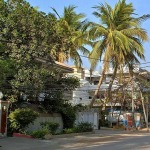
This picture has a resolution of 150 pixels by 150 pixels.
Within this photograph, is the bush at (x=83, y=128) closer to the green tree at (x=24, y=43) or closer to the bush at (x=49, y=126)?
the bush at (x=49, y=126)

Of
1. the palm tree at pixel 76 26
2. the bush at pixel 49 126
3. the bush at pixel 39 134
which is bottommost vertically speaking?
the bush at pixel 39 134

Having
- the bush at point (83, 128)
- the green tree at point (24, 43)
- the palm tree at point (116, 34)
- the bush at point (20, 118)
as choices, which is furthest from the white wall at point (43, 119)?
the palm tree at point (116, 34)

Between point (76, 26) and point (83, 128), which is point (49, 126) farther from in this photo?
point (76, 26)

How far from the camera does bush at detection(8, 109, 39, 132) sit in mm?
16250

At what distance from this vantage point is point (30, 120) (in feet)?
54.2

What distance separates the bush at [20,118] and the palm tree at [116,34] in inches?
416

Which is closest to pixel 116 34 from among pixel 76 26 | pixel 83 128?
pixel 76 26

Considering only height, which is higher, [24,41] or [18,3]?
[18,3]

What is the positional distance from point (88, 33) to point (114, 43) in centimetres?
298

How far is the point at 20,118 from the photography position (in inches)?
636

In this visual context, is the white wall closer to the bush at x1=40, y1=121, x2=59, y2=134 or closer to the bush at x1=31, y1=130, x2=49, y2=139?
the bush at x1=40, y1=121, x2=59, y2=134

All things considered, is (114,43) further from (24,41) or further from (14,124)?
(14,124)

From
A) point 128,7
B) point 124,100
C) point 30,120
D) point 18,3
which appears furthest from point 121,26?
point 30,120

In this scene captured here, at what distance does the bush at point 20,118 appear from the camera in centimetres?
1625
